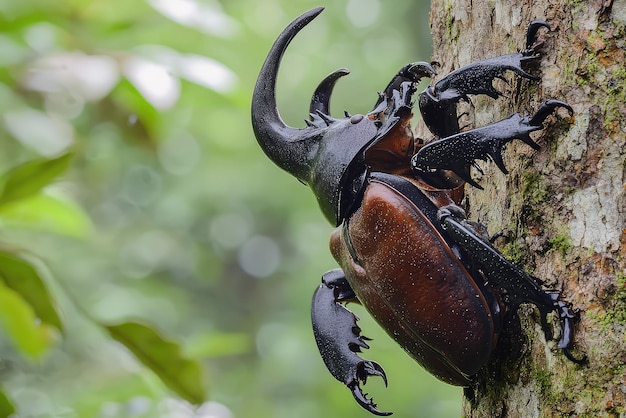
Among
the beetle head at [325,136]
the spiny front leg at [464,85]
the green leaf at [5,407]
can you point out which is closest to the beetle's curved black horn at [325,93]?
the beetle head at [325,136]

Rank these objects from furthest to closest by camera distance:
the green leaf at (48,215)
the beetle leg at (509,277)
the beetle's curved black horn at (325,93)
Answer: the green leaf at (48,215)
the beetle's curved black horn at (325,93)
the beetle leg at (509,277)

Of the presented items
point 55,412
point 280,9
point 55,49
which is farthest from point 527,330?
point 280,9

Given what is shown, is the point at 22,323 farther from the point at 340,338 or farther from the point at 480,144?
the point at 480,144

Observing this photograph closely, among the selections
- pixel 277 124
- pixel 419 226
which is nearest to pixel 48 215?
pixel 277 124

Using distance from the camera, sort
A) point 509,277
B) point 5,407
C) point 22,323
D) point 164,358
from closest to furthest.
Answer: point 509,277, point 5,407, point 164,358, point 22,323

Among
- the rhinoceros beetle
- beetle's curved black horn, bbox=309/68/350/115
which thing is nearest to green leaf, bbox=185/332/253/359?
the rhinoceros beetle

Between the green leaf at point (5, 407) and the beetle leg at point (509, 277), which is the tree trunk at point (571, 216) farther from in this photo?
the green leaf at point (5, 407)

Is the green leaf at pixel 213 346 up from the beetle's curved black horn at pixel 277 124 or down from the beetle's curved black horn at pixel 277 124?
down

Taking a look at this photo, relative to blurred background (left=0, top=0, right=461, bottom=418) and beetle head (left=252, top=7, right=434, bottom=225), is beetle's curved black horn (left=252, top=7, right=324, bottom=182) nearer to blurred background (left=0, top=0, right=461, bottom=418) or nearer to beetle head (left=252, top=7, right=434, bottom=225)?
beetle head (left=252, top=7, right=434, bottom=225)
